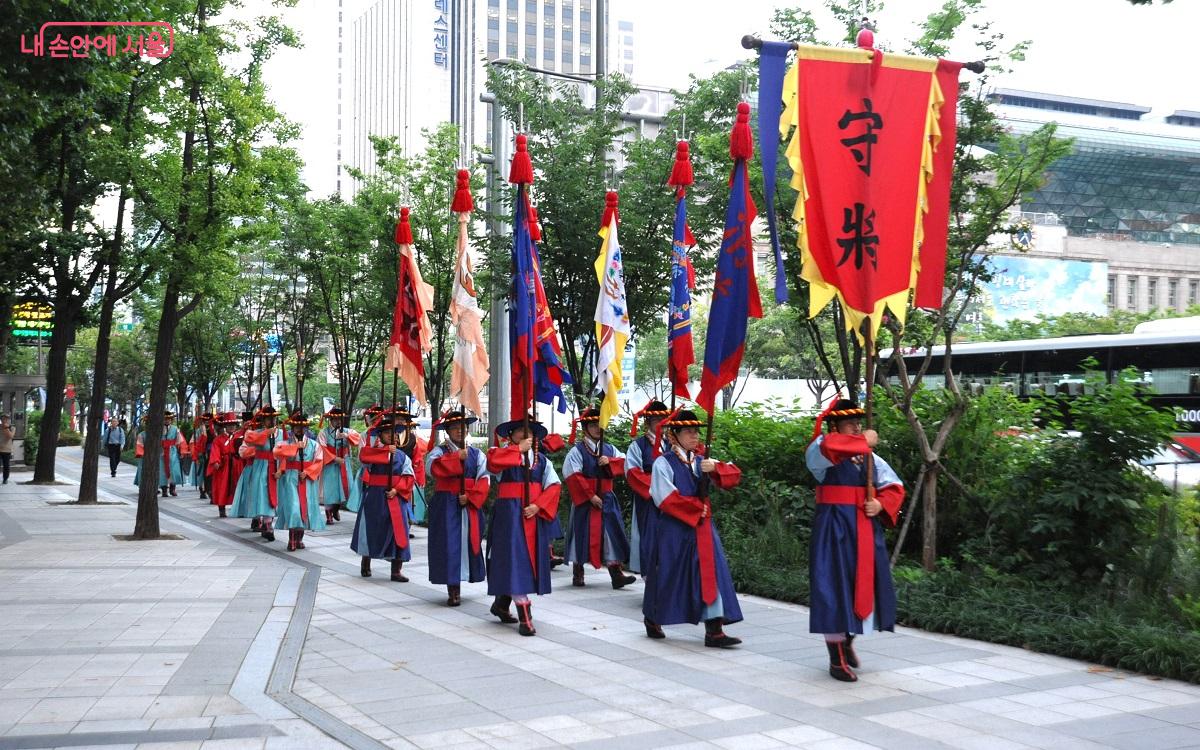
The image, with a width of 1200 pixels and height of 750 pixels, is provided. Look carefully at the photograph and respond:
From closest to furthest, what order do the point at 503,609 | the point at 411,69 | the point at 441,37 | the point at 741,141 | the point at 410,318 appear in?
1. the point at 741,141
2. the point at 503,609
3. the point at 410,318
4. the point at 441,37
5. the point at 411,69

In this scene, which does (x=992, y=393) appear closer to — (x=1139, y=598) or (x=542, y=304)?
(x=1139, y=598)

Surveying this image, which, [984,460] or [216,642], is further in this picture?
[984,460]

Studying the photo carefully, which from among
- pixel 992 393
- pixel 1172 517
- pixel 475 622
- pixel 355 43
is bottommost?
pixel 475 622

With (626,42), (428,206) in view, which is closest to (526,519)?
(428,206)

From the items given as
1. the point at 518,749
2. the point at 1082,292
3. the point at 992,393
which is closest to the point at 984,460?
the point at 992,393

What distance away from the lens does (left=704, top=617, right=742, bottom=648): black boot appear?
345 inches

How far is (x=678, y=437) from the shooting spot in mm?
9141

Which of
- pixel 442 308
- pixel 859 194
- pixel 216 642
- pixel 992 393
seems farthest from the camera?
pixel 442 308

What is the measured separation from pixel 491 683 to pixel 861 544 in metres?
2.62

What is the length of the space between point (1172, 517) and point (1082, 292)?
57559mm

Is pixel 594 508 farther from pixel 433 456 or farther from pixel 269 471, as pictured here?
pixel 269 471

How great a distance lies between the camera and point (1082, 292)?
203ft

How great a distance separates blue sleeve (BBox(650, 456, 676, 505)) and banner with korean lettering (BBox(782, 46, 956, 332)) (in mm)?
1722

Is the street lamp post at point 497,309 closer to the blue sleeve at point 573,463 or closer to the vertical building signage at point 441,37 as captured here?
the blue sleeve at point 573,463
